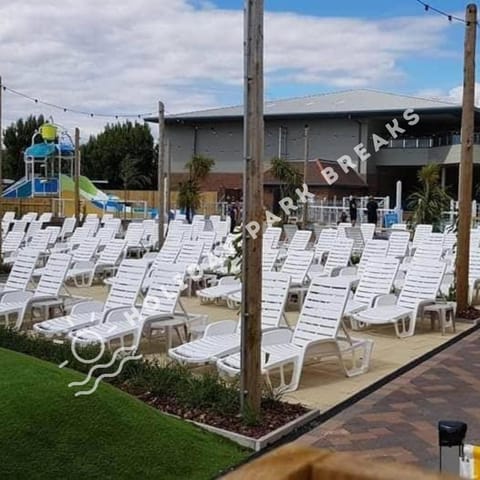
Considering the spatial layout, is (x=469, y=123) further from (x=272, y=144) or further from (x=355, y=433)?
(x=272, y=144)

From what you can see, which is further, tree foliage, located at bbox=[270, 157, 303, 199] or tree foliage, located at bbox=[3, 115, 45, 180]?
tree foliage, located at bbox=[3, 115, 45, 180]

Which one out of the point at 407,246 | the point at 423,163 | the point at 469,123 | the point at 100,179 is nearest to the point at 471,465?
the point at 469,123

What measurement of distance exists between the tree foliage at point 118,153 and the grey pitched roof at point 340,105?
974 cm

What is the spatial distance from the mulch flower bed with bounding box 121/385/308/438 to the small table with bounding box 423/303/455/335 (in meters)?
3.64

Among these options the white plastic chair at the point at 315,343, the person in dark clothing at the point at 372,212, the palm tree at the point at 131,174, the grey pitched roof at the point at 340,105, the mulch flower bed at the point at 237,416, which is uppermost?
the grey pitched roof at the point at 340,105

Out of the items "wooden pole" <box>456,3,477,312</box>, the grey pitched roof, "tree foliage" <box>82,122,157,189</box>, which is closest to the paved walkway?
"wooden pole" <box>456,3,477,312</box>

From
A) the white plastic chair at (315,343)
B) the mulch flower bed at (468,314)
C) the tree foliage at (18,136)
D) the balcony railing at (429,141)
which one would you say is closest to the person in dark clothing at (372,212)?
the mulch flower bed at (468,314)

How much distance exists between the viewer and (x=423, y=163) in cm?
3941

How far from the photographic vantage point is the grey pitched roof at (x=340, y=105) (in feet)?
129

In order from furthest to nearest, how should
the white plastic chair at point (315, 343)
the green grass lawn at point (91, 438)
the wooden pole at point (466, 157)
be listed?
the wooden pole at point (466, 157) < the white plastic chair at point (315, 343) < the green grass lawn at point (91, 438)

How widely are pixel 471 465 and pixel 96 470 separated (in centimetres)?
214

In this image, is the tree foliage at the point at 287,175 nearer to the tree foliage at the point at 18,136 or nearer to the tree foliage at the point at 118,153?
the tree foliage at the point at 118,153

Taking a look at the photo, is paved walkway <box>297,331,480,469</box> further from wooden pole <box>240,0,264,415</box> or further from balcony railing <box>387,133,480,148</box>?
balcony railing <box>387,133,480,148</box>

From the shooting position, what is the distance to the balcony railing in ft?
127
